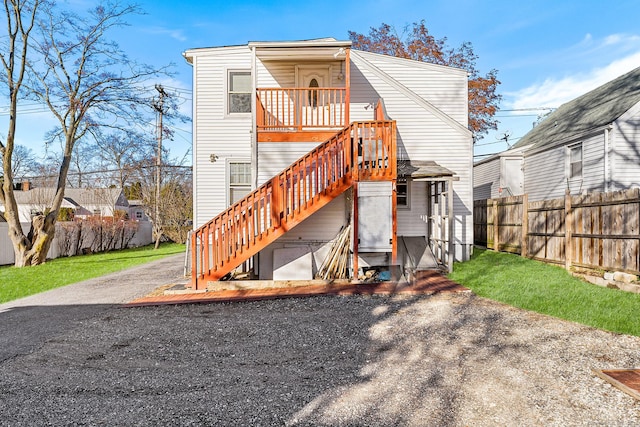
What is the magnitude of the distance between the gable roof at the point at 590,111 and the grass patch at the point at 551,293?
6186 millimetres

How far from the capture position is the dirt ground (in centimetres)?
293

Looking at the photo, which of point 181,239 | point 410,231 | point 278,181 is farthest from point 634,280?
point 181,239

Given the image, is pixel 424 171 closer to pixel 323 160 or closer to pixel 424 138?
pixel 424 138

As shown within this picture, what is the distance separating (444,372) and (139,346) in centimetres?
367

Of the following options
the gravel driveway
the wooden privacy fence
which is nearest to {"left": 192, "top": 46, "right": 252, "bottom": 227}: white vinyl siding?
the gravel driveway

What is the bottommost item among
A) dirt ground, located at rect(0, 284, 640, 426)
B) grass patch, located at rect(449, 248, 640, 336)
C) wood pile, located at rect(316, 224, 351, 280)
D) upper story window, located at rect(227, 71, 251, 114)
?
dirt ground, located at rect(0, 284, 640, 426)

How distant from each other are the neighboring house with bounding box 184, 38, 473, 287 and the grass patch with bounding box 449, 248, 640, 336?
3.67 feet

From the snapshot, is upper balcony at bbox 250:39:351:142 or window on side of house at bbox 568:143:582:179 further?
window on side of house at bbox 568:143:582:179

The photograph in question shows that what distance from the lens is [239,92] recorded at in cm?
1059

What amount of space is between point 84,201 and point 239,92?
35.8 metres

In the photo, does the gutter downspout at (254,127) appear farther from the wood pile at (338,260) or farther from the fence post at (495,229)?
the fence post at (495,229)

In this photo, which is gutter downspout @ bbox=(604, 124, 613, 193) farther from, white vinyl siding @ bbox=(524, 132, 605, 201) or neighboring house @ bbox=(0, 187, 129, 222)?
neighboring house @ bbox=(0, 187, 129, 222)

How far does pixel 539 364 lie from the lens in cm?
383

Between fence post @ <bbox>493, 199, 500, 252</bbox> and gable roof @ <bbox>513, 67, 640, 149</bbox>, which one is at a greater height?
gable roof @ <bbox>513, 67, 640, 149</bbox>
